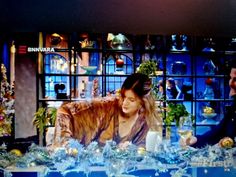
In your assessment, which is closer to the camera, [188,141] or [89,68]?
[89,68]

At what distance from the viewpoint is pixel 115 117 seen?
135 inches

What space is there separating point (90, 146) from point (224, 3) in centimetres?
160

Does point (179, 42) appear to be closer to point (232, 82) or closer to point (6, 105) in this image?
point (232, 82)

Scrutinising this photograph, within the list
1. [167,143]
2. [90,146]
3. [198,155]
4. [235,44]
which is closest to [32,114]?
[90,146]

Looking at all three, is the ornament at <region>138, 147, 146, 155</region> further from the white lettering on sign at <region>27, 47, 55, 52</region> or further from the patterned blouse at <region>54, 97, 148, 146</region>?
the white lettering on sign at <region>27, 47, 55, 52</region>

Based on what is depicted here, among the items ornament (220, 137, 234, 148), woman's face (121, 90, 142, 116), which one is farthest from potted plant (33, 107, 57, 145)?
ornament (220, 137, 234, 148)

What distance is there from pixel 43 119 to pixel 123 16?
105 centimetres

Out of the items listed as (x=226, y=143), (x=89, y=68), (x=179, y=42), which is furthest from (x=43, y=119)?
(x=226, y=143)

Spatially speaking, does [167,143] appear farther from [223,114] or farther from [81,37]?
[81,37]

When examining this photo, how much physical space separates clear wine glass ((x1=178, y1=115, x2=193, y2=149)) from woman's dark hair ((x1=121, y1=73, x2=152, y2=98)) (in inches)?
14.5

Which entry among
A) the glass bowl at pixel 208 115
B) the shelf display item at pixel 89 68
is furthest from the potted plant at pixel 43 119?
the glass bowl at pixel 208 115

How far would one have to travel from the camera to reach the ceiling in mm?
3434

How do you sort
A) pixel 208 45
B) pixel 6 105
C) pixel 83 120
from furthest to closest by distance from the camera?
pixel 208 45 → pixel 83 120 → pixel 6 105

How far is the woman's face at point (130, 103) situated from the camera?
340 centimetres
